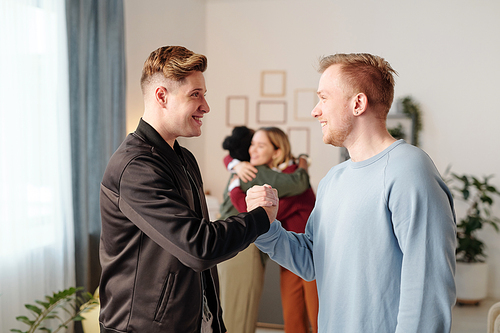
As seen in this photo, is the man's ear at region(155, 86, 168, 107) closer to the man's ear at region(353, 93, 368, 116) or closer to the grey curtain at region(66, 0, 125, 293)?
the man's ear at region(353, 93, 368, 116)

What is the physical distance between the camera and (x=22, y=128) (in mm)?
2572

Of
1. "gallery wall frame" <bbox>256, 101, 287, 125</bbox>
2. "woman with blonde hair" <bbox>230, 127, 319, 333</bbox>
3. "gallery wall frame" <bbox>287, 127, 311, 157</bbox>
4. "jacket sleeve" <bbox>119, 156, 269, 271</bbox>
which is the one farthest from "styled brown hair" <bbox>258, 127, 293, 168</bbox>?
"gallery wall frame" <bbox>256, 101, 287, 125</bbox>

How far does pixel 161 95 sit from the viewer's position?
1386mm

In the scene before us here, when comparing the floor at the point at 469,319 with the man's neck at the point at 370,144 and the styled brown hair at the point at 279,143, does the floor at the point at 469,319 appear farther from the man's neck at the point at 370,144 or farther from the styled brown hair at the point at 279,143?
the man's neck at the point at 370,144

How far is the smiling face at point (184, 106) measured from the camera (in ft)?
4.52

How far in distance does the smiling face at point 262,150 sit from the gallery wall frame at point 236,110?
315cm

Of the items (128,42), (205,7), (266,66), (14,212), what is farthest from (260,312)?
(205,7)

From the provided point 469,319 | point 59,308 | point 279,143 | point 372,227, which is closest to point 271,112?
point 279,143

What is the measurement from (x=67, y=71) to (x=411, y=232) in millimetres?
2648

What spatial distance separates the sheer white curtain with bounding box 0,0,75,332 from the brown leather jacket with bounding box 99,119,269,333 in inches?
59.1

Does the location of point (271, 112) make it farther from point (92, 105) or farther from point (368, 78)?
point (368, 78)

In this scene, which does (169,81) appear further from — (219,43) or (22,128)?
(219,43)

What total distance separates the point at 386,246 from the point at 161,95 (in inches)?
33.4

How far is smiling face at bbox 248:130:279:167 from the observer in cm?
271
